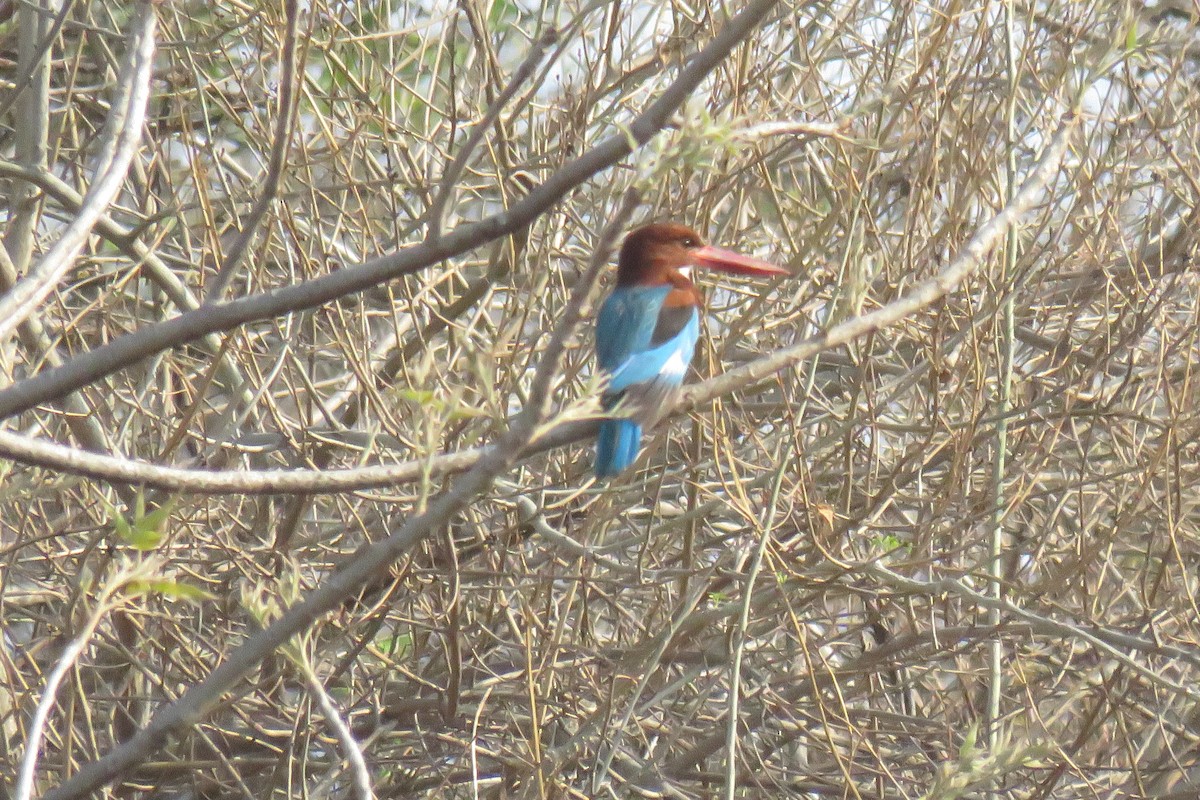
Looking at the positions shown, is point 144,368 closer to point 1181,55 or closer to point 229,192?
point 229,192

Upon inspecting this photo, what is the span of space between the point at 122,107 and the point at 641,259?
64.0 inches

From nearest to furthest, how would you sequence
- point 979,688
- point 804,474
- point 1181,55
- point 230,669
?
point 230,669
point 804,474
point 1181,55
point 979,688

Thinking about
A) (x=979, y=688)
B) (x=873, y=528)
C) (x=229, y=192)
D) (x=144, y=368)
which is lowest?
(x=979, y=688)

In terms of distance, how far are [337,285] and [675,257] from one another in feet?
5.56

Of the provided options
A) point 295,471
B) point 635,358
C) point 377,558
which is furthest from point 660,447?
point 377,558

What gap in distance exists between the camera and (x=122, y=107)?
6.68 feet

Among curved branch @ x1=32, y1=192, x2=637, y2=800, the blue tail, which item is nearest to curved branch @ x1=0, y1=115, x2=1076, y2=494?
curved branch @ x1=32, y1=192, x2=637, y2=800

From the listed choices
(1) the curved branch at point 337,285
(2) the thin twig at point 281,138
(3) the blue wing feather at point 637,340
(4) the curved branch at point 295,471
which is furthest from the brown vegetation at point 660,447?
(1) the curved branch at point 337,285

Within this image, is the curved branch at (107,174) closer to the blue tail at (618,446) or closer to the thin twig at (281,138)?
the thin twig at (281,138)

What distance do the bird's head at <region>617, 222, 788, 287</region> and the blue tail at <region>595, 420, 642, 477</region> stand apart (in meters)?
0.55

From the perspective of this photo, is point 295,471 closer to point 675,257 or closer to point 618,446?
point 618,446

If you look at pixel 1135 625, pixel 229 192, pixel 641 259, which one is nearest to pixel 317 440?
pixel 229 192

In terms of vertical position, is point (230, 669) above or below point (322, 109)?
below

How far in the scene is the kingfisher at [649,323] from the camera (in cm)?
295
